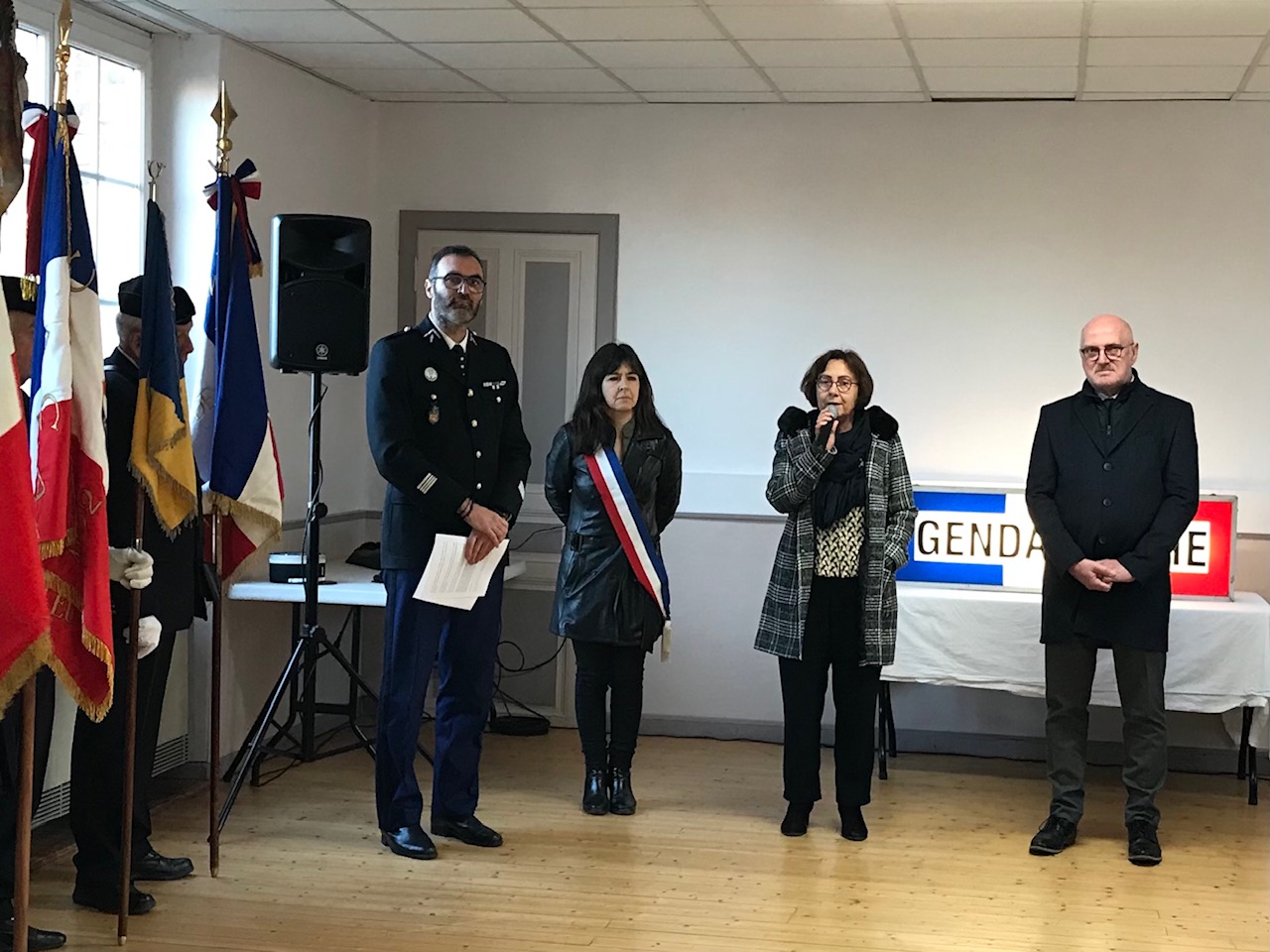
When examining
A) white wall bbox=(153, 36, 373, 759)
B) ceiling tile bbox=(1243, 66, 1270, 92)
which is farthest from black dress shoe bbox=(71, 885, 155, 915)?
ceiling tile bbox=(1243, 66, 1270, 92)

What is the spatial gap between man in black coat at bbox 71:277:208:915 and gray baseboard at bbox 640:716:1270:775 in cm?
266

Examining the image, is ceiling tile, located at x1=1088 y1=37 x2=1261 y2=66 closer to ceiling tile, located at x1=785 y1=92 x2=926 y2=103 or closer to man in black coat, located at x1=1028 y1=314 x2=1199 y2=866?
ceiling tile, located at x1=785 y1=92 x2=926 y2=103

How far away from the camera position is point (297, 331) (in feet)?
16.4

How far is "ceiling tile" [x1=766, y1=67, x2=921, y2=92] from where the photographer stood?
550 centimetres

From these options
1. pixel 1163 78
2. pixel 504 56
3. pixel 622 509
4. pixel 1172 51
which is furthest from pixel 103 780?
pixel 1163 78

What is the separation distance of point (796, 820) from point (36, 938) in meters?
2.27

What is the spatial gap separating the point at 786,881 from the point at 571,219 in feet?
10.0

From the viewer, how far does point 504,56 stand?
5.46m

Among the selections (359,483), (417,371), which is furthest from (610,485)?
(359,483)

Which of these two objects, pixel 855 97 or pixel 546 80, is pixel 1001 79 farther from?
pixel 546 80

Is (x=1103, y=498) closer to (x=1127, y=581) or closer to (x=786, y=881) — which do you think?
(x=1127, y=581)

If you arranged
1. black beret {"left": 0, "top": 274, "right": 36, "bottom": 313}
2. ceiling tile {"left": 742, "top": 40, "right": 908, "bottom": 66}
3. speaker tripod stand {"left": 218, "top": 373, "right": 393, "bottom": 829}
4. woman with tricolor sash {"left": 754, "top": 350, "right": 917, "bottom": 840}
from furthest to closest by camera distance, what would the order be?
ceiling tile {"left": 742, "top": 40, "right": 908, "bottom": 66}
speaker tripod stand {"left": 218, "top": 373, "right": 393, "bottom": 829}
woman with tricolor sash {"left": 754, "top": 350, "right": 917, "bottom": 840}
black beret {"left": 0, "top": 274, "right": 36, "bottom": 313}

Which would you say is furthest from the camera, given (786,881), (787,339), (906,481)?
(787,339)

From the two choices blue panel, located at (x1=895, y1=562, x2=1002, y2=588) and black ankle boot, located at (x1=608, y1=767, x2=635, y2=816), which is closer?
black ankle boot, located at (x1=608, y1=767, x2=635, y2=816)
